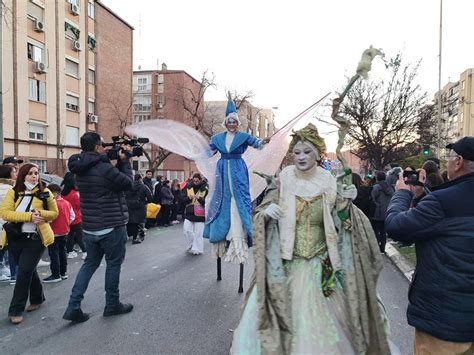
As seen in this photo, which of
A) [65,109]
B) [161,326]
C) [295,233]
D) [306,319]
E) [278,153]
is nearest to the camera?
[306,319]

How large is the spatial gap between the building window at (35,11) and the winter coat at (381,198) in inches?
1019

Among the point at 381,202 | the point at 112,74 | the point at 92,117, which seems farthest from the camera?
the point at 112,74

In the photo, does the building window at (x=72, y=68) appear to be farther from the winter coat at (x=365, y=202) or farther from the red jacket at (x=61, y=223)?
the winter coat at (x=365, y=202)

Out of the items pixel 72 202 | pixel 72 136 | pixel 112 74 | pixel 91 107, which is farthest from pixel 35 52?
pixel 72 202

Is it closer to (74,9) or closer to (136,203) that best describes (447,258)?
(136,203)

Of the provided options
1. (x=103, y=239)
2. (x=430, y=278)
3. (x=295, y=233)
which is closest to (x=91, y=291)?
(x=103, y=239)

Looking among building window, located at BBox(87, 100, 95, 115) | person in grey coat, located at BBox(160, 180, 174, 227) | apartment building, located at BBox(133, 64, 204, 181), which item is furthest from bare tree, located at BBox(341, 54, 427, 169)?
apartment building, located at BBox(133, 64, 204, 181)

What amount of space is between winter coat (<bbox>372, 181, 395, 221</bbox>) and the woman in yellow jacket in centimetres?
636

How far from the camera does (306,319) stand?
3.09m

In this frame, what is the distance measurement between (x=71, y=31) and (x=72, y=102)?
5175 mm

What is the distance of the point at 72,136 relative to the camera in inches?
1222

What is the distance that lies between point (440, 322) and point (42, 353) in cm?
342

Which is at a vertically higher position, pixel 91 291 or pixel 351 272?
pixel 351 272

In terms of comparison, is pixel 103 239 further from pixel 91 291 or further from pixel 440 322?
pixel 440 322
